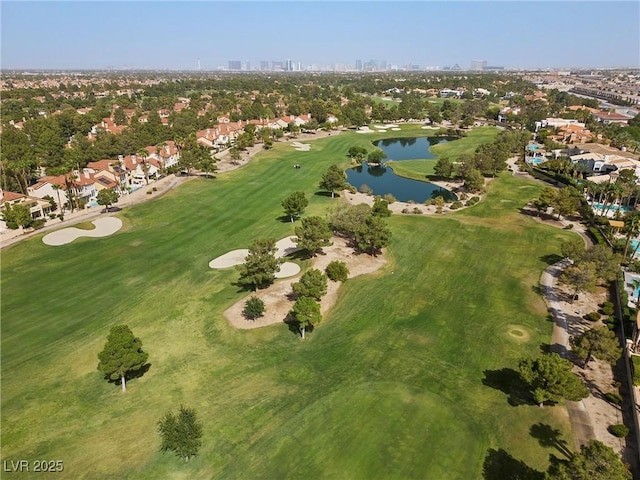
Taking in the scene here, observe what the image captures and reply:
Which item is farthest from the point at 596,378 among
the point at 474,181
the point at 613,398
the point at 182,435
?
the point at 474,181

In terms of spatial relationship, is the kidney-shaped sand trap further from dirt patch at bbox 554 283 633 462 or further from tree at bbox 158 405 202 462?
dirt patch at bbox 554 283 633 462

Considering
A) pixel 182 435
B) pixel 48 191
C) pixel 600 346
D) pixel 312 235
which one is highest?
pixel 312 235

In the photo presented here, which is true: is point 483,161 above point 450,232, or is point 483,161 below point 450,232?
above

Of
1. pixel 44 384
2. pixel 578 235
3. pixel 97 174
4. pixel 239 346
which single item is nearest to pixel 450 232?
pixel 578 235

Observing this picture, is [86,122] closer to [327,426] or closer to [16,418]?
[16,418]

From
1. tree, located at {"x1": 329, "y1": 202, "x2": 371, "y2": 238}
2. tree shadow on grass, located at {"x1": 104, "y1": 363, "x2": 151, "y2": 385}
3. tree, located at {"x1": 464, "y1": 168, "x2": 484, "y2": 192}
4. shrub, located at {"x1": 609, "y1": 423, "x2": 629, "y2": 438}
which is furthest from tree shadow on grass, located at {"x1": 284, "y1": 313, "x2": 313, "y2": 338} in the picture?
tree, located at {"x1": 464, "y1": 168, "x2": 484, "y2": 192}

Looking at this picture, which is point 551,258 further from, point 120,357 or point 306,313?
point 120,357
